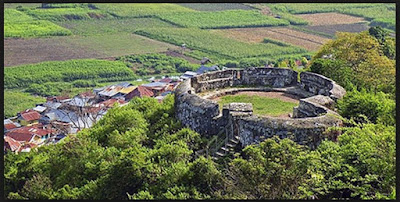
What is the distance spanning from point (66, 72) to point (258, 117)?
54.2 m

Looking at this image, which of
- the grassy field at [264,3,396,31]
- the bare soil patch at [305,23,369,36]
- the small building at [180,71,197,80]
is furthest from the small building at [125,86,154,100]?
the grassy field at [264,3,396,31]

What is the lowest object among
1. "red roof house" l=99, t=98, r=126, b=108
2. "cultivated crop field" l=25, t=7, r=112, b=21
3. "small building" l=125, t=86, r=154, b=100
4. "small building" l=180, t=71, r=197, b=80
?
"cultivated crop field" l=25, t=7, r=112, b=21

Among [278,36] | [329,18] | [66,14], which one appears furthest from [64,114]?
[329,18]

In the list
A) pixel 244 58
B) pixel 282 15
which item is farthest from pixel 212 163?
pixel 282 15

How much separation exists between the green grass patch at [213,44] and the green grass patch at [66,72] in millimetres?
13512

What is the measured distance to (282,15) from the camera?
105562 mm

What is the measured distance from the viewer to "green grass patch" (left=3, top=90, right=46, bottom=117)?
5831 centimetres

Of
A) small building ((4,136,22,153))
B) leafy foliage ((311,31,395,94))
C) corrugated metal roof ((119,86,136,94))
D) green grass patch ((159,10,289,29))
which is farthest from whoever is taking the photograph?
green grass patch ((159,10,289,29))

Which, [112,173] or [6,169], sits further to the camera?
[6,169]

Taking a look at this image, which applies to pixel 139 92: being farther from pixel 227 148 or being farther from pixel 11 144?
pixel 227 148

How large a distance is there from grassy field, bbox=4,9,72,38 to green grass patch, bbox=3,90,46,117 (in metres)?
23.7

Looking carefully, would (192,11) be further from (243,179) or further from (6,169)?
(243,179)

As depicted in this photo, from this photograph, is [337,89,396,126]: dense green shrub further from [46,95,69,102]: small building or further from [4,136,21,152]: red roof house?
[46,95,69,102]: small building

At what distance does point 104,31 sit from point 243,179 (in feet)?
256
